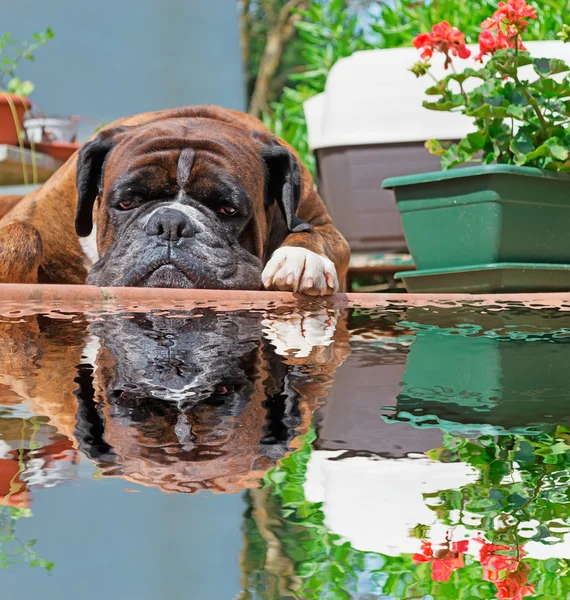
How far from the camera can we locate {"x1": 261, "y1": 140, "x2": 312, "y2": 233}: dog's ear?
8.39 feet

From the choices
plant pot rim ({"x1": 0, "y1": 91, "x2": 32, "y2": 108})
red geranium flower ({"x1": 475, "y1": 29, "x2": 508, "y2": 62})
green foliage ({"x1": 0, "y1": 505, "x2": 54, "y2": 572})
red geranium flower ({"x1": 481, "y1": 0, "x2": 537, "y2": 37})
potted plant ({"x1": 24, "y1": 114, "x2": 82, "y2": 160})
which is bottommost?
potted plant ({"x1": 24, "y1": 114, "x2": 82, "y2": 160})

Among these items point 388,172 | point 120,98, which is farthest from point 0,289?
point 120,98

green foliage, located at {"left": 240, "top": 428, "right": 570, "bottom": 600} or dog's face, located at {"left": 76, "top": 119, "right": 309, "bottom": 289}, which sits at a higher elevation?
green foliage, located at {"left": 240, "top": 428, "right": 570, "bottom": 600}

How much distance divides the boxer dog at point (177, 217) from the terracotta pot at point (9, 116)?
2160 millimetres

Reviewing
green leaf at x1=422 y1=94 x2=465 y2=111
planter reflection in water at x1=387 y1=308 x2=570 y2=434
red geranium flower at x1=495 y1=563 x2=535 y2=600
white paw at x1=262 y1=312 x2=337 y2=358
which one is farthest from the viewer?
green leaf at x1=422 y1=94 x2=465 y2=111

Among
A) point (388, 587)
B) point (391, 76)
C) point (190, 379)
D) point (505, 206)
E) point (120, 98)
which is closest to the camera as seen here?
point (388, 587)

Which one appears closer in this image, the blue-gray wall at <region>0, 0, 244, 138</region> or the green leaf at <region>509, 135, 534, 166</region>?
the green leaf at <region>509, 135, 534, 166</region>

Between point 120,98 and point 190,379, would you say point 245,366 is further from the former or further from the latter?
Result: point 120,98

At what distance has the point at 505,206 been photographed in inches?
108

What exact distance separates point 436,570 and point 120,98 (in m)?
7.39

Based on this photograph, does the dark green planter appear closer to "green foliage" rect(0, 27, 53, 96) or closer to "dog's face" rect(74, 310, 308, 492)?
"dog's face" rect(74, 310, 308, 492)

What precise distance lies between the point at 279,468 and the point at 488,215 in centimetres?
224

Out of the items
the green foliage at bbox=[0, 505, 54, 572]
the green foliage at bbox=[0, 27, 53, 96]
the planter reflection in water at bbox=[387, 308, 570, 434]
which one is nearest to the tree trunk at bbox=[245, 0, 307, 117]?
the green foliage at bbox=[0, 27, 53, 96]

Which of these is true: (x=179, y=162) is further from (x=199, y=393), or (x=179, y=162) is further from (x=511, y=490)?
(x=511, y=490)
